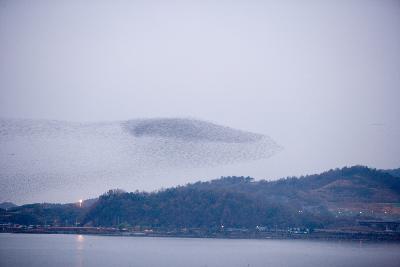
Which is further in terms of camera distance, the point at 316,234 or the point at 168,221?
the point at 168,221

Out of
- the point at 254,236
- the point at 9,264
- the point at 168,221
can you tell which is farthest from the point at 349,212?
the point at 9,264

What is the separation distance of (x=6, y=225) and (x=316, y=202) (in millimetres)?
62541

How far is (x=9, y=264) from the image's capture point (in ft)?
140

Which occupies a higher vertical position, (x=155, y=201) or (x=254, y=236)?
(x=155, y=201)

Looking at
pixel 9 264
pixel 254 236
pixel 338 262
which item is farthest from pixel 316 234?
pixel 9 264

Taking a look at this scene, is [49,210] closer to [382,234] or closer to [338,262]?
[382,234]

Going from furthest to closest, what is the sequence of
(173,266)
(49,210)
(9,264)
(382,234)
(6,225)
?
(49,210) → (6,225) → (382,234) → (173,266) → (9,264)

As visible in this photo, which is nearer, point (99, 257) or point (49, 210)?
point (99, 257)

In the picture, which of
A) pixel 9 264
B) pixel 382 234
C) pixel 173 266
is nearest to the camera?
pixel 9 264

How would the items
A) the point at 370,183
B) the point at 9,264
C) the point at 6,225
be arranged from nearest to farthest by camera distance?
1. the point at 9,264
2. the point at 6,225
3. the point at 370,183

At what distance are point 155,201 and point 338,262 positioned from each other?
5844 centimetres

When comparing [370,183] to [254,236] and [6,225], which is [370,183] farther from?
[6,225]

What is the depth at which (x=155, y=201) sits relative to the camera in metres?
107

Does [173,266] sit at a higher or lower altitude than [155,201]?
lower
